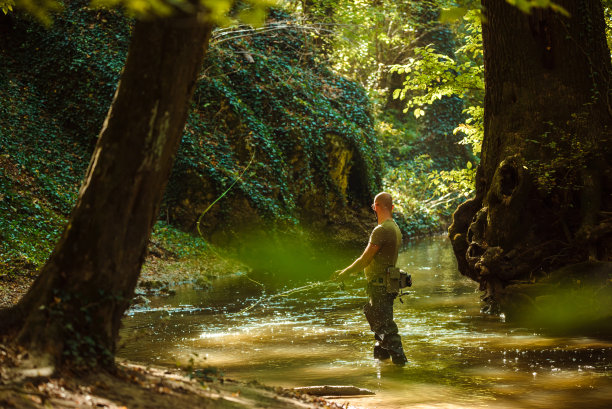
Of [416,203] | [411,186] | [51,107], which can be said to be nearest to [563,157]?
[51,107]

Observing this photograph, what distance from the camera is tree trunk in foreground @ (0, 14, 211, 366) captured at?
14.5 feet

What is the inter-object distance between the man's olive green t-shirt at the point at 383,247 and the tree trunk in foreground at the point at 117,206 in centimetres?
398

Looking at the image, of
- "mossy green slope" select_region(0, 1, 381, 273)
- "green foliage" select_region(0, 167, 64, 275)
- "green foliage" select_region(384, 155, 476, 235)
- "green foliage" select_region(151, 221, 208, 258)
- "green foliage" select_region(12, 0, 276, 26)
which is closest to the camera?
"green foliage" select_region(12, 0, 276, 26)

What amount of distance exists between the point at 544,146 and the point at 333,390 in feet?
21.7

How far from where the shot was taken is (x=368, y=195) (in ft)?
78.9

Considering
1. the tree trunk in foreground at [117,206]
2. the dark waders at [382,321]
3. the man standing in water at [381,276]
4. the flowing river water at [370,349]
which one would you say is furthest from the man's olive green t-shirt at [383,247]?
the tree trunk in foreground at [117,206]

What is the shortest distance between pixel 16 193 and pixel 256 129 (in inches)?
321

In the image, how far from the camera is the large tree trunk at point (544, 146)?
34.2 feet

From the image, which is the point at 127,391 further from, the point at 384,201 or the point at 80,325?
the point at 384,201

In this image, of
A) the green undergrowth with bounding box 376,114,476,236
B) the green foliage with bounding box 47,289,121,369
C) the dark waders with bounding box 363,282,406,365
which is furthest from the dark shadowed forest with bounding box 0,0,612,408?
the green undergrowth with bounding box 376,114,476,236

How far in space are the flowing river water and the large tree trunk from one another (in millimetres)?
1358

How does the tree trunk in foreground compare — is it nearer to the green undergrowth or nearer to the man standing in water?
the man standing in water

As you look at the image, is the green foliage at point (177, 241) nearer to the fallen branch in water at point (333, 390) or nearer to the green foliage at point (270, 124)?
the green foliage at point (270, 124)

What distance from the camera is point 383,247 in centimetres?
809
